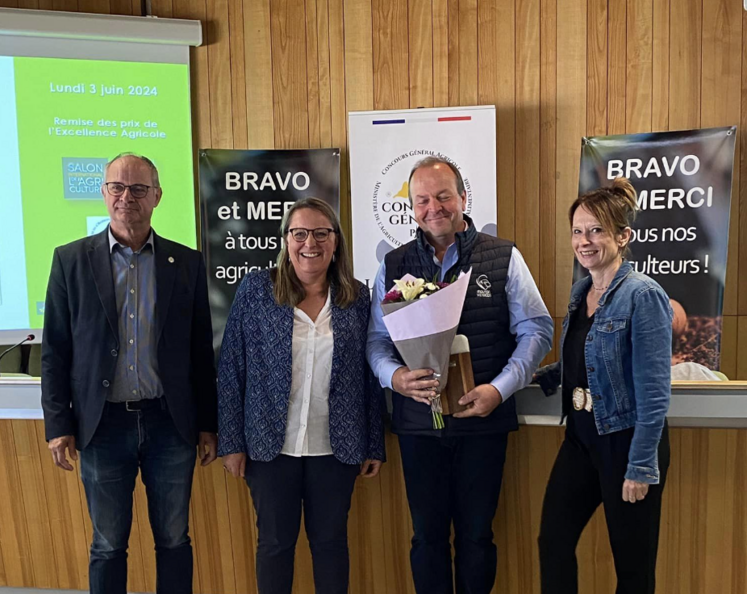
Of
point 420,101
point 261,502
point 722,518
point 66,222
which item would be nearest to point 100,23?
point 66,222

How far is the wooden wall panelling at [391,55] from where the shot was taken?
3639 millimetres

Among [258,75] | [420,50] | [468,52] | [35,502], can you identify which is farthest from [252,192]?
[35,502]

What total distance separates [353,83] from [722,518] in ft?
9.16

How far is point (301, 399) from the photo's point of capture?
5.98 feet

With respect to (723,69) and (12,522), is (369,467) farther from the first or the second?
(723,69)

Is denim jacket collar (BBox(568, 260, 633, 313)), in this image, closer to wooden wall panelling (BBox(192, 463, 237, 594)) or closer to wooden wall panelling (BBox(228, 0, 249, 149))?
wooden wall panelling (BBox(192, 463, 237, 594))

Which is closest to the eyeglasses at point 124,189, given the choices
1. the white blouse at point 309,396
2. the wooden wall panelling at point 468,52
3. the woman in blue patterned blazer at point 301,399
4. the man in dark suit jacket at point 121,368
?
the man in dark suit jacket at point 121,368

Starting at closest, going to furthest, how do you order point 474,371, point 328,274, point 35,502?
point 474,371 → point 328,274 → point 35,502

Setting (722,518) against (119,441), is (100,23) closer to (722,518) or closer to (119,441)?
(119,441)

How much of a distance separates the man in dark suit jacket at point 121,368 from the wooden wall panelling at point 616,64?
102 inches

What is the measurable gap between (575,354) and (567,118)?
7.46 feet

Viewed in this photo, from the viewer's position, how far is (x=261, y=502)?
185 centimetres

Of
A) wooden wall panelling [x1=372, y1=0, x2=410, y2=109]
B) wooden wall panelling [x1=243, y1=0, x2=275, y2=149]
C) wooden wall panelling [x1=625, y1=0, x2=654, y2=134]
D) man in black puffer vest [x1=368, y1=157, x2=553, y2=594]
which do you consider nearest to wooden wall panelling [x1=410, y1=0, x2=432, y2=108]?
→ wooden wall panelling [x1=372, y1=0, x2=410, y2=109]

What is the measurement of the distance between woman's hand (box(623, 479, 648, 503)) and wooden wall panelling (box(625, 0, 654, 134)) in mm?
2504
